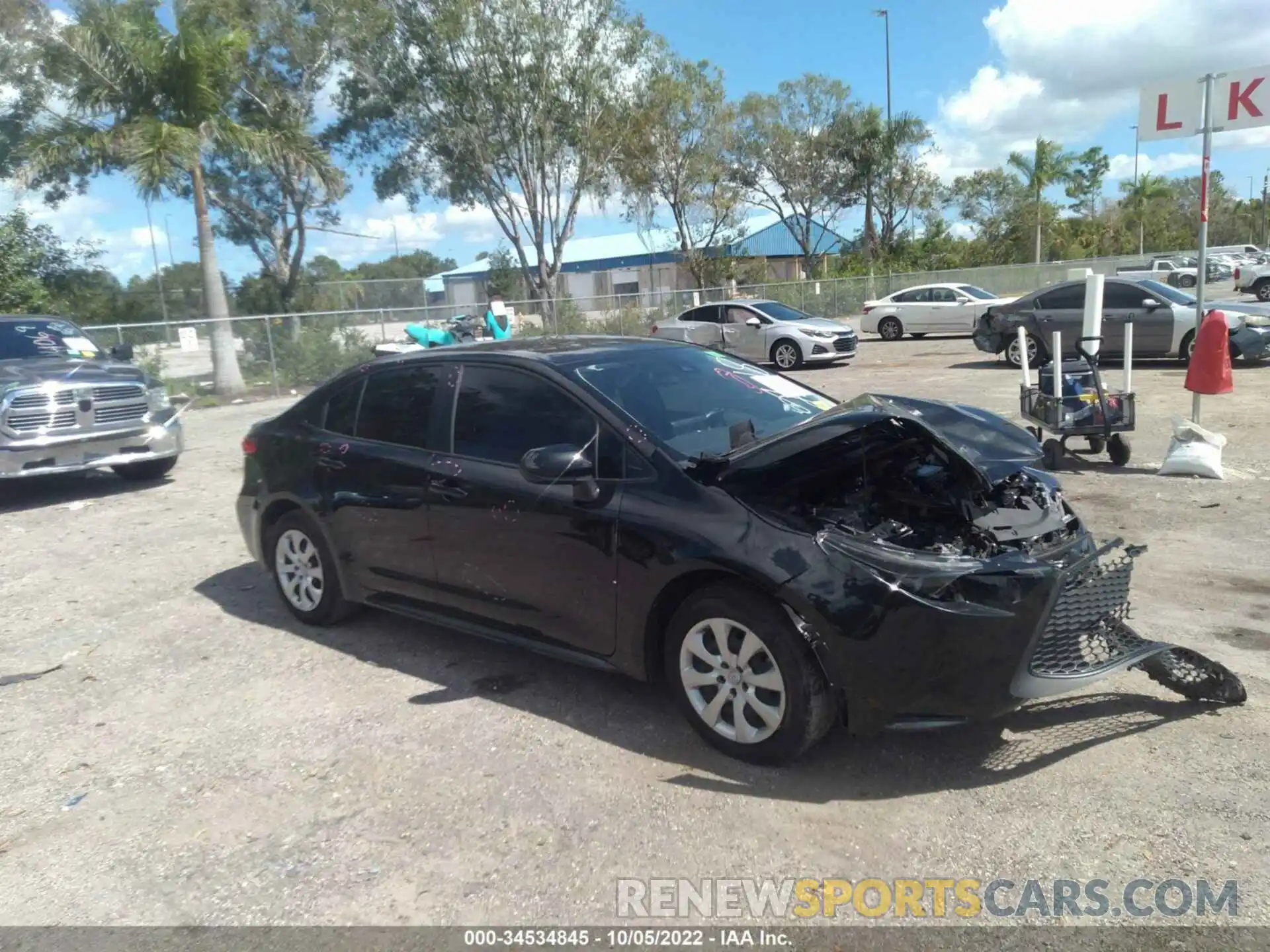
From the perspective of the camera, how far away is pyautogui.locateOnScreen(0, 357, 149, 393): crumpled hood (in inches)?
352

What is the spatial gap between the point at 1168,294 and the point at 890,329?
11430mm

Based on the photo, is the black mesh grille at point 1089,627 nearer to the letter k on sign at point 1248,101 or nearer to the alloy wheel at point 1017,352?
the letter k on sign at point 1248,101

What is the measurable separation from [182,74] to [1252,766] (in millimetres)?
20840

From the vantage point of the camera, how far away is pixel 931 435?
149 inches

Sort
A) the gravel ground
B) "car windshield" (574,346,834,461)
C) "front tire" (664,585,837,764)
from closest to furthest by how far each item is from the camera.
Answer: the gravel ground < "front tire" (664,585,837,764) < "car windshield" (574,346,834,461)

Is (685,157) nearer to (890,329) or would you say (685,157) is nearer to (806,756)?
(890,329)

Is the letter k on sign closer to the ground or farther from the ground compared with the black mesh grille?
farther from the ground

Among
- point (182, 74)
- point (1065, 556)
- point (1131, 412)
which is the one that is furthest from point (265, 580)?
point (182, 74)

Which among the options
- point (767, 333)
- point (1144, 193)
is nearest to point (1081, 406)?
point (767, 333)

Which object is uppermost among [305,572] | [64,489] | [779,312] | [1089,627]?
[779,312]

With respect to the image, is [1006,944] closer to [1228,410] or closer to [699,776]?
[699,776]

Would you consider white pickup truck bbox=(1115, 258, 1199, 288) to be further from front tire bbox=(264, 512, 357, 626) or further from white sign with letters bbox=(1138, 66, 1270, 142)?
front tire bbox=(264, 512, 357, 626)

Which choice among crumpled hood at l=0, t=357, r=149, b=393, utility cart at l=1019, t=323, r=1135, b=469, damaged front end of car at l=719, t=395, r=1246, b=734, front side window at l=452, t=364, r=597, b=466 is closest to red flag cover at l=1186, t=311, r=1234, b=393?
utility cart at l=1019, t=323, r=1135, b=469

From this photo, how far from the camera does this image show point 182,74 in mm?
18719
